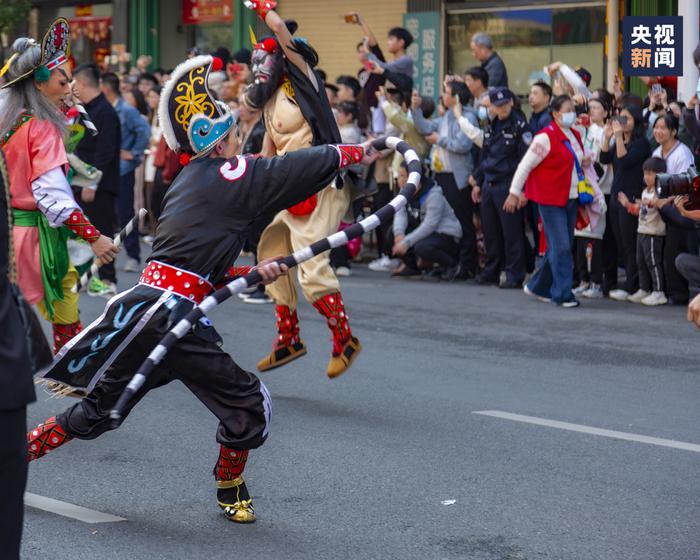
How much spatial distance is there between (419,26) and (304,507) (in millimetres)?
14530

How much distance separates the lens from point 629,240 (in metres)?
12.1

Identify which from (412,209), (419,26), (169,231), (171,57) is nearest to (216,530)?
(169,231)

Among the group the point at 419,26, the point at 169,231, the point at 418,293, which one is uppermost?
the point at 419,26

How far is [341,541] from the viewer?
515 cm

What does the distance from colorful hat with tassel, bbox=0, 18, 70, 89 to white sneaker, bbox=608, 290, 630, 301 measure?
22.2 ft

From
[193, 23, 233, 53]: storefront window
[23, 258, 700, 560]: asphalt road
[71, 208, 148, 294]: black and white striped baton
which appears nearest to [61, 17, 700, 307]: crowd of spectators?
[23, 258, 700, 560]: asphalt road

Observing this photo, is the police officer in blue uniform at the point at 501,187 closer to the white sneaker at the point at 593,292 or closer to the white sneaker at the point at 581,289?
the white sneaker at the point at 581,289

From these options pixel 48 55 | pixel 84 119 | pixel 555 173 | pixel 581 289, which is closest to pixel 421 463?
pixel 48 55

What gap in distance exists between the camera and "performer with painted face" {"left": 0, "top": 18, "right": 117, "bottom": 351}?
6.59 meters

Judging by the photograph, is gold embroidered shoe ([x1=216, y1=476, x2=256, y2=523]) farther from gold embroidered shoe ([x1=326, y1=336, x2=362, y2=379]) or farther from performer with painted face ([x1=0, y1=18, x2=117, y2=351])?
gold embroidered shoe ([x1=326, y1=336, x2=362, y2=379])

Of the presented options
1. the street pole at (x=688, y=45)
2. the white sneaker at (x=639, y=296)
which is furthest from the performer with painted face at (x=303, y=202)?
the street pole at (x=688, y=45)

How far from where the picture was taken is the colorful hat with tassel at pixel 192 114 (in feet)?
17.4

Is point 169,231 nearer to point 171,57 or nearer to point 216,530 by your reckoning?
point 216,530

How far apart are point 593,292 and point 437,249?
1847mm
